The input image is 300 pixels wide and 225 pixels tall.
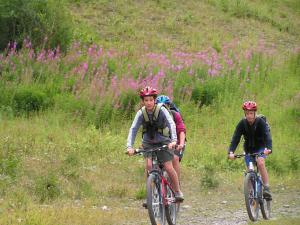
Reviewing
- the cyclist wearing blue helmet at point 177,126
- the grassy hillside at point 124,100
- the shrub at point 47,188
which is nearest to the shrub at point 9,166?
the grassy hillside at point 124,100

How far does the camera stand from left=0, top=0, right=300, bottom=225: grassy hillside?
47.7 feet

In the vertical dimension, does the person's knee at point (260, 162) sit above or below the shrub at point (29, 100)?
above

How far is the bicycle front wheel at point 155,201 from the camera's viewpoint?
33.9 feet

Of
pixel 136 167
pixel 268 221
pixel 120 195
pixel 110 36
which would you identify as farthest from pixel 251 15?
pixel 268 221

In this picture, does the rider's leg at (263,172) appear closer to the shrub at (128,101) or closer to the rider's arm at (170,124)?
the rider's arm at (170,124)

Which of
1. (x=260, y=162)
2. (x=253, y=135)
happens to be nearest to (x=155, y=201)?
(x=260, y=162)

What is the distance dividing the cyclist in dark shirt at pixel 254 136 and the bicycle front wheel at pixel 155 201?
7.04 ft

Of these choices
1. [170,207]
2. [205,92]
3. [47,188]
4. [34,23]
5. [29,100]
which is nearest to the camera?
[170,207]

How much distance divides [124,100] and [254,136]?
8.83 meters

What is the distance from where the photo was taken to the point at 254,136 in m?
12.7

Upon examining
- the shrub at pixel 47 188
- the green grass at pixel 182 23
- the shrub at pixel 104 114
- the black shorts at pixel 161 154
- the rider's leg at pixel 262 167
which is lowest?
the shrub at pixel 47 188

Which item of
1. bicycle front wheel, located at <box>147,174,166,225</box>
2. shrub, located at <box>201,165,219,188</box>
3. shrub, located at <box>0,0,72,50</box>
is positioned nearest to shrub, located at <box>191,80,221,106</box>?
shrub, located at <box>0,0,72,50</box>

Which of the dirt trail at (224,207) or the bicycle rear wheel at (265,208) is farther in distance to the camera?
the dirt trail at (224,207)

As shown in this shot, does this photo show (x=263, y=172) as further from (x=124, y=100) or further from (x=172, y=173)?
(x=124, y=100)
